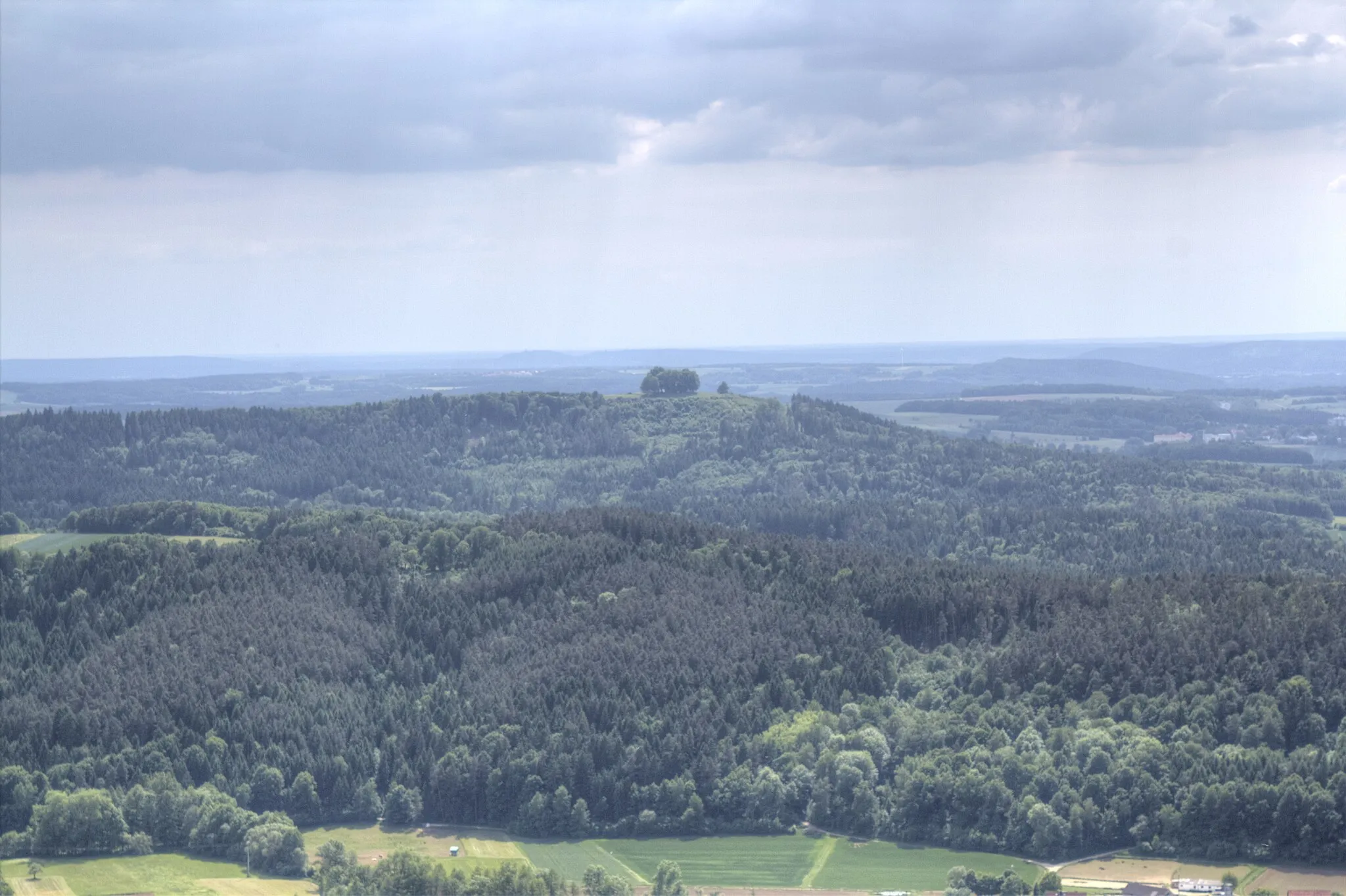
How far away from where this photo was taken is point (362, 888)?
96312 millimetres

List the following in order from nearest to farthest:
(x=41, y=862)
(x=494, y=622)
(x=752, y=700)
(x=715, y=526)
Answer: (x=41, y=862) → (x=752, y=700) → (x=494, y=622) → (x=715, y=526)

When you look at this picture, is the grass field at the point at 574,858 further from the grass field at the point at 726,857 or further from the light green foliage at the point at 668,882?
the light green foliage at the point at 668,882

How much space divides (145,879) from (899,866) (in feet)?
147

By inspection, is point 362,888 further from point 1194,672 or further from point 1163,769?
point 1194,672

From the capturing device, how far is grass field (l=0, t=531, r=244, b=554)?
175375mm

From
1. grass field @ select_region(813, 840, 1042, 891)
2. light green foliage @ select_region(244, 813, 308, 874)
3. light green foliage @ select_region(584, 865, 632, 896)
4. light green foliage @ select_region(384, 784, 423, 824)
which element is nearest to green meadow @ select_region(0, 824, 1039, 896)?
grass field @ select_region(813, 840, 1042, 891)

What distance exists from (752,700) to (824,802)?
558 inches

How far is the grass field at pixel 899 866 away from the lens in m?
101

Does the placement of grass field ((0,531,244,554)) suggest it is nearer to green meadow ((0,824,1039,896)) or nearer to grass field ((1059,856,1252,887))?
green meadow ((0,824,1039,896))

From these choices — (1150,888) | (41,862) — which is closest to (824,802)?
(1150,888)

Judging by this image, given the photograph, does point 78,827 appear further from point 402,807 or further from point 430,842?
point 430,842

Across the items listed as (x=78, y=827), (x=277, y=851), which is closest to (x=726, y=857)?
(x=277, y=851)

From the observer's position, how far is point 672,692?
129750mm

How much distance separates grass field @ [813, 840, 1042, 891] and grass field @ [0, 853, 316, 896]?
30753 mm
